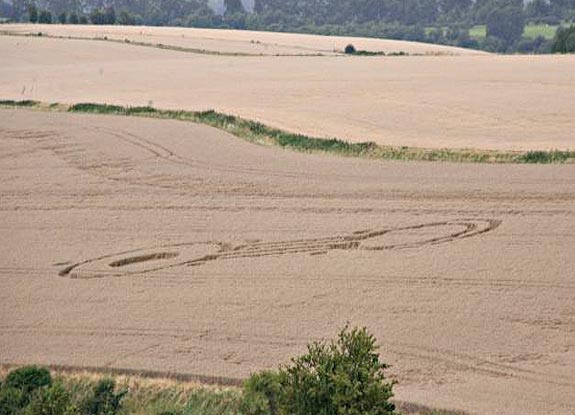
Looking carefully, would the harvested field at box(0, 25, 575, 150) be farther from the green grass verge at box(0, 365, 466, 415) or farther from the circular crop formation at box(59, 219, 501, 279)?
the green grass verge at box(0, 365, 466, 415)

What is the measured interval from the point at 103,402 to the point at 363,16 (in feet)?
460

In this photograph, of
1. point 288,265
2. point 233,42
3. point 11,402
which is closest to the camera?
point 11,402

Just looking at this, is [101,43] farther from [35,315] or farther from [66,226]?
[35,315]

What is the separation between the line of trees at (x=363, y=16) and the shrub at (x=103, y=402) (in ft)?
307

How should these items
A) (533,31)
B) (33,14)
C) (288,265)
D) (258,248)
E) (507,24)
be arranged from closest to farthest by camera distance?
(288,265) → (258,248) → (33,14) → (533,31) → (507,24)

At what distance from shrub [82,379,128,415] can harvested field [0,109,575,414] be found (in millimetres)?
822

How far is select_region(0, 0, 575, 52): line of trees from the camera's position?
→ 4646 inches

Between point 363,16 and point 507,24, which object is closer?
point 507,24

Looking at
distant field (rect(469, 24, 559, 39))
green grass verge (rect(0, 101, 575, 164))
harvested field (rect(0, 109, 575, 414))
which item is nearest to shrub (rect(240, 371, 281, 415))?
harvested field (rect(0, 109, 575, 414))

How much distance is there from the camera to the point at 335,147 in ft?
80.7

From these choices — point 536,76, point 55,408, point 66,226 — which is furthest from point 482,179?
point 536,76

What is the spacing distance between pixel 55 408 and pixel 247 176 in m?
11.3

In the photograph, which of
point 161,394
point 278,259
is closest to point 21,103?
point 278,259

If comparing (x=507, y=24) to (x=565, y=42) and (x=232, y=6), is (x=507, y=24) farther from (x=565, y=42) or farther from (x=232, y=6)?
(x=565, y=42)
